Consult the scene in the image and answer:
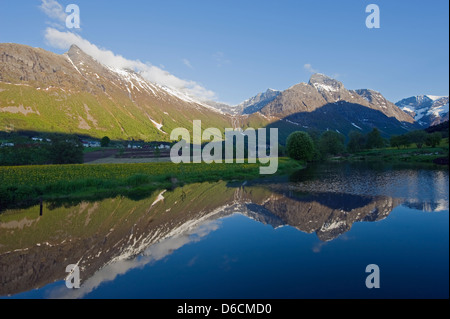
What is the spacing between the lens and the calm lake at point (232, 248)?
12.2 m

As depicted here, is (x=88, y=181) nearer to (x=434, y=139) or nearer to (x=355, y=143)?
(x=434, y=139)

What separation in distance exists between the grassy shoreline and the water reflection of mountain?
4463mm

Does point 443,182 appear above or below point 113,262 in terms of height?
above

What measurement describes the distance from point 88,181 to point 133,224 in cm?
1928

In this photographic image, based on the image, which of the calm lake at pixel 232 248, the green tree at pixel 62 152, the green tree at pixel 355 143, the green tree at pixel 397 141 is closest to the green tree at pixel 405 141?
the green tree at pixel 397 141

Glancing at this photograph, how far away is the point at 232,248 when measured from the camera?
17.7 metres

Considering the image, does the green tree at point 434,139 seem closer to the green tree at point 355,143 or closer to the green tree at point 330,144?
the green tree at point 355,143

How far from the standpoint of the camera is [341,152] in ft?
417

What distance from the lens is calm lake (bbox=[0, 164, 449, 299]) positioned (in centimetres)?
1216

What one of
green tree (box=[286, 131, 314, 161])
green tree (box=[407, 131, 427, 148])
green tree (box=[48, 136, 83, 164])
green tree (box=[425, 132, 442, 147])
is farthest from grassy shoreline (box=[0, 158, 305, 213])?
green tree (box=[407, 131, 427, 148])
